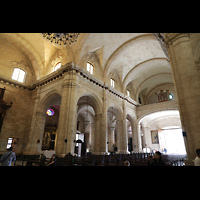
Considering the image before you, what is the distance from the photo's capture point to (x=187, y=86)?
18.4ft

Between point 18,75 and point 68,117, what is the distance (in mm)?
9325

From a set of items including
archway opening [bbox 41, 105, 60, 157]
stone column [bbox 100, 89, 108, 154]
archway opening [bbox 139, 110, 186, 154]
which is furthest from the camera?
archway opening [bbox 139, 110, 186, 154]

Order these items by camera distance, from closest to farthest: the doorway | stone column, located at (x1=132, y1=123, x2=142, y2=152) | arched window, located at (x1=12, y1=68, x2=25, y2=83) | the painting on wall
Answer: arched window, located at (x1=12, y1=68, x2=25, y2=83), stone column, located at (x1=132, y1=123, x2=142, y2=152), the painting on wall, the doorway

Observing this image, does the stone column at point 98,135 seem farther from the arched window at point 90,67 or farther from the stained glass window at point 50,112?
the stained glass window at point 50,112

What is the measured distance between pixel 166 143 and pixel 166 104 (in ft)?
33.6

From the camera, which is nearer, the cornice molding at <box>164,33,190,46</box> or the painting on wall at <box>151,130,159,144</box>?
the cornice molding at <box>164,33,190,46</box>

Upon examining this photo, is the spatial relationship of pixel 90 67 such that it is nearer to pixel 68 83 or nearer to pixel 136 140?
pixel 68 83

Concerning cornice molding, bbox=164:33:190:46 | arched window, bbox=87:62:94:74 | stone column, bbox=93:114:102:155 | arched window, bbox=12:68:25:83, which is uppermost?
arched window, bbox=87:62:94:74

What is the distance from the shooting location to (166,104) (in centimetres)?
2092

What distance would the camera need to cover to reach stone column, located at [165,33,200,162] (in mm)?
5090

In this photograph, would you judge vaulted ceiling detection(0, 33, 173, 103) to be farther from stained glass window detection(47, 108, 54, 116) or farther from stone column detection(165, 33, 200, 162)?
stone column detection(165, 33, 200, 162)

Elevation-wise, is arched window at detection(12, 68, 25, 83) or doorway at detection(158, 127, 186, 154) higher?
arched window at detection(12, 68, 25, 83)

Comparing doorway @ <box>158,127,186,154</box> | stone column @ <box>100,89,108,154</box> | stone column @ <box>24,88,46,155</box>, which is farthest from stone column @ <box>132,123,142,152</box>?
stone column @ <box>24,88,46,155</box>

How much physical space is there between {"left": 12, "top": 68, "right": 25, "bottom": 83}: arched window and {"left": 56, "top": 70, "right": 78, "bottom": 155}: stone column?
6982 mm
